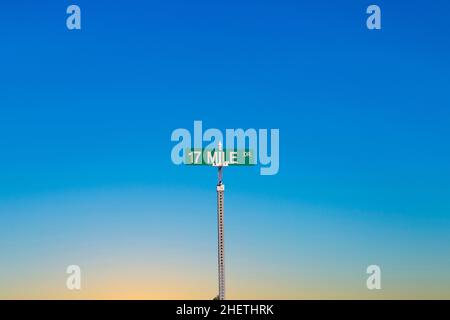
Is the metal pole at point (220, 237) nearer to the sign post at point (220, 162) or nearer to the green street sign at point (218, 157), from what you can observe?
the sign post at point (220, 162)

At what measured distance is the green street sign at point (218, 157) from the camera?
179 ft

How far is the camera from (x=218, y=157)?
58375 mm

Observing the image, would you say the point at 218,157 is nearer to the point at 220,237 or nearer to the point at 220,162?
the point at 220,162

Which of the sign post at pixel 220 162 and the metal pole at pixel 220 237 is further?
the metal pole at pixel 220 237

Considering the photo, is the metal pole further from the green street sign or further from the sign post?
the green street sign

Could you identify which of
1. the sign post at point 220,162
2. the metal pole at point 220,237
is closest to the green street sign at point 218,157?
the sign post at point 220,162

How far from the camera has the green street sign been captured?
54.7 metres

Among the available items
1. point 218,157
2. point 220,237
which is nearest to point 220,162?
point 218,157

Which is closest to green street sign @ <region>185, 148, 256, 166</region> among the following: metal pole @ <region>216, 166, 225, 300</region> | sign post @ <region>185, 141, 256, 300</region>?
sign post @ <region>185, 141, 256, 300</region>
